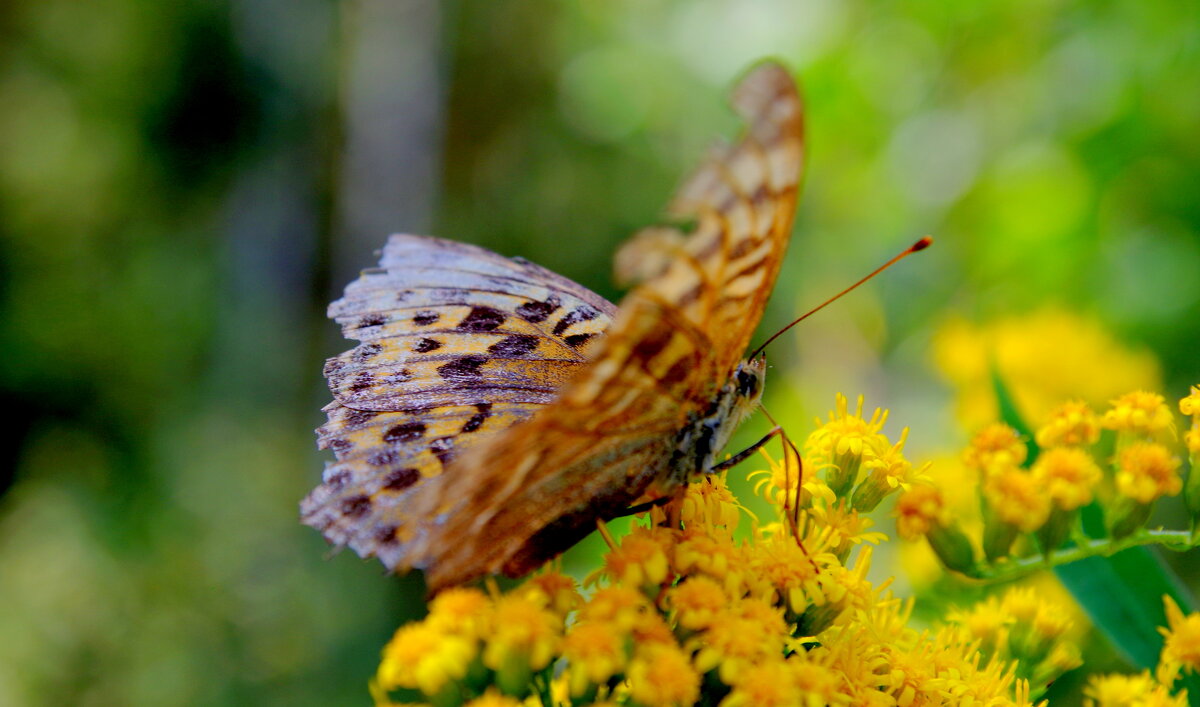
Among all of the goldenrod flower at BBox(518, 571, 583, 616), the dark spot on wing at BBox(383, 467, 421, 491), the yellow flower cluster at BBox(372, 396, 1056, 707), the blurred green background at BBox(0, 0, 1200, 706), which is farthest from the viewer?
the blurred green background at BBox(0, 0, 1200, 706)

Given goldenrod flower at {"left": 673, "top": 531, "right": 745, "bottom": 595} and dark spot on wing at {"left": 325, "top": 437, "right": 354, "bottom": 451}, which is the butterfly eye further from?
dark spot on wing at {"left": 325, "top": 437, "right": 354, "bottom": 451}

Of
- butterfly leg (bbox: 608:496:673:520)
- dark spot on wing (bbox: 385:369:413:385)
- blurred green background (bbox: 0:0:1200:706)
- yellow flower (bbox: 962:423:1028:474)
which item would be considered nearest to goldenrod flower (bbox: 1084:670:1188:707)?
yellow flower (bbox: 962:423:1028:474)

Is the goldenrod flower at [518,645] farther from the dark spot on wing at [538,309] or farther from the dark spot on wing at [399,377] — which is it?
the dark spot on wing at [538,309]

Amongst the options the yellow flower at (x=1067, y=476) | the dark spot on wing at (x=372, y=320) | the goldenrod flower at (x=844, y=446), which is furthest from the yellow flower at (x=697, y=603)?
the dark spot on wing at (x=372, y=320)

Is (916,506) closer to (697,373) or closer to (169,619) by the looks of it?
(697,373)

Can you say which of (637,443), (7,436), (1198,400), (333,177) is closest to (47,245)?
(7,436)

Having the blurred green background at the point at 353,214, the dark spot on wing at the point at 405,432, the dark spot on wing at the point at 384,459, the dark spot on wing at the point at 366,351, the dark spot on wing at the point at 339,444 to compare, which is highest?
the blurred green background at the point at 353,214
